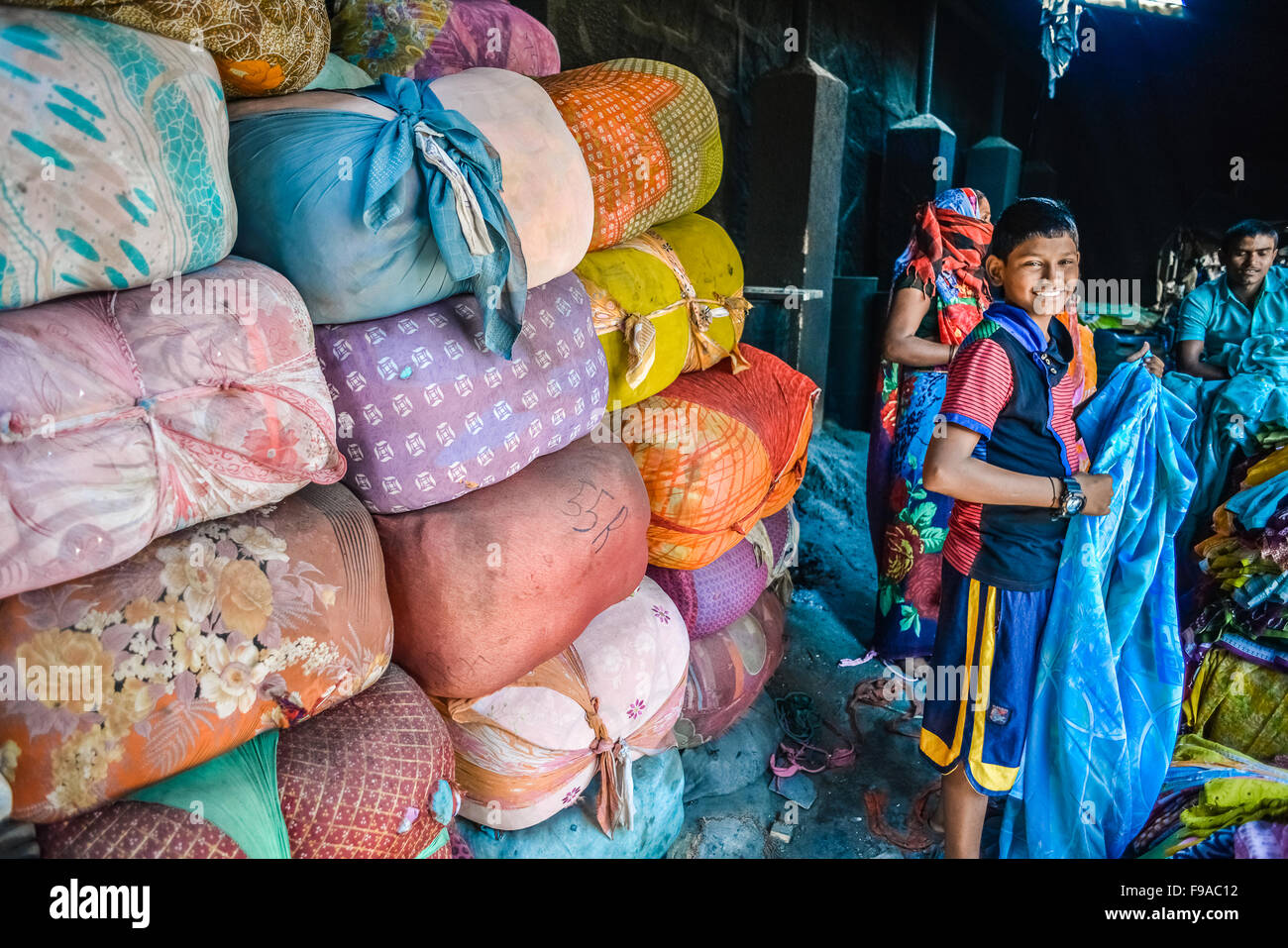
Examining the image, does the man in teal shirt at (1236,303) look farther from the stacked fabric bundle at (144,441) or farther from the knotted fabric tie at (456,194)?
the stacked fabric bundle at (144,441)

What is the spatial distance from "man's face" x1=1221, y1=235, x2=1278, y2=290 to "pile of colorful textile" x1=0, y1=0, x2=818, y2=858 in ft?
7.45

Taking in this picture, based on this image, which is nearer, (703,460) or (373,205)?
(373,205)

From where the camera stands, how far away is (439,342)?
1417 mm

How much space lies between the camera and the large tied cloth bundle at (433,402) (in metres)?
1.36

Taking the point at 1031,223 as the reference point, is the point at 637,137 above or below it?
above

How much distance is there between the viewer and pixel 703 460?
6.72 ft

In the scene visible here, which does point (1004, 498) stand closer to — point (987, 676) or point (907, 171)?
point (987, 676)

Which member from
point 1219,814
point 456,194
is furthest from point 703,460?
point 1219,814

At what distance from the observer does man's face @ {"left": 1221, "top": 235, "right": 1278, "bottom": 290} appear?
3064mm

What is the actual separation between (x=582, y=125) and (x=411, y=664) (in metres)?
1.14

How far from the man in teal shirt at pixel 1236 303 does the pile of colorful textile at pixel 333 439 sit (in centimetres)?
218

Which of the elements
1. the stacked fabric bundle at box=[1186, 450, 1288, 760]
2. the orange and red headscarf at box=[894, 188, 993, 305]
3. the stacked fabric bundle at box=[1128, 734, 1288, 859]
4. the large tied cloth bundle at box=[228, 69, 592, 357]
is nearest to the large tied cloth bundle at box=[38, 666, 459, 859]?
the large tied cloth bundle at box=[228, 69, 592, 357]

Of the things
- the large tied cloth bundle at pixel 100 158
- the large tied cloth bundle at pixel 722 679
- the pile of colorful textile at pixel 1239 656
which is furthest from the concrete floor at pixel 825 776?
the large tied cloth bundle at pixel 100 158

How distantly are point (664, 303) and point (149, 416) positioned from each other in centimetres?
122
